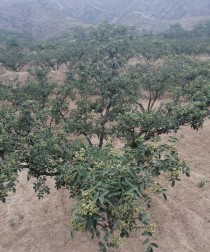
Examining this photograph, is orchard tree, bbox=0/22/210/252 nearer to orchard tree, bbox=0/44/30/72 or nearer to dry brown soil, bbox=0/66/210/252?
dry brown soil, bbox=0/66/210/252

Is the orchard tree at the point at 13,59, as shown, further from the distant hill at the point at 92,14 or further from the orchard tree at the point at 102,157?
the distant hill at the point at 92,14

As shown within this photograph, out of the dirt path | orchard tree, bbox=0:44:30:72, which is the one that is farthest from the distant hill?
the dirt path

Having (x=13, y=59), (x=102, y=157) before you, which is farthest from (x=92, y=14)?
(x=102, y=157)

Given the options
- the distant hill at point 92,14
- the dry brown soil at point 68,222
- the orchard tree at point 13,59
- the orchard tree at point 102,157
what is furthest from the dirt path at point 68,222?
the distant hill at point 92,14

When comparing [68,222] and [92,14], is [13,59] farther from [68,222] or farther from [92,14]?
[92,14]

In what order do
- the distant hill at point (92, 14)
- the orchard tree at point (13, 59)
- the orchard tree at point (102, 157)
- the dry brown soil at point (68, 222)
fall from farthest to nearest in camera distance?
the distant hill at point (92, 14) → the orchard tree at point (13, 59) → the dry brown soil at point (68, 222) → the orchard tree at point (102, 157)
